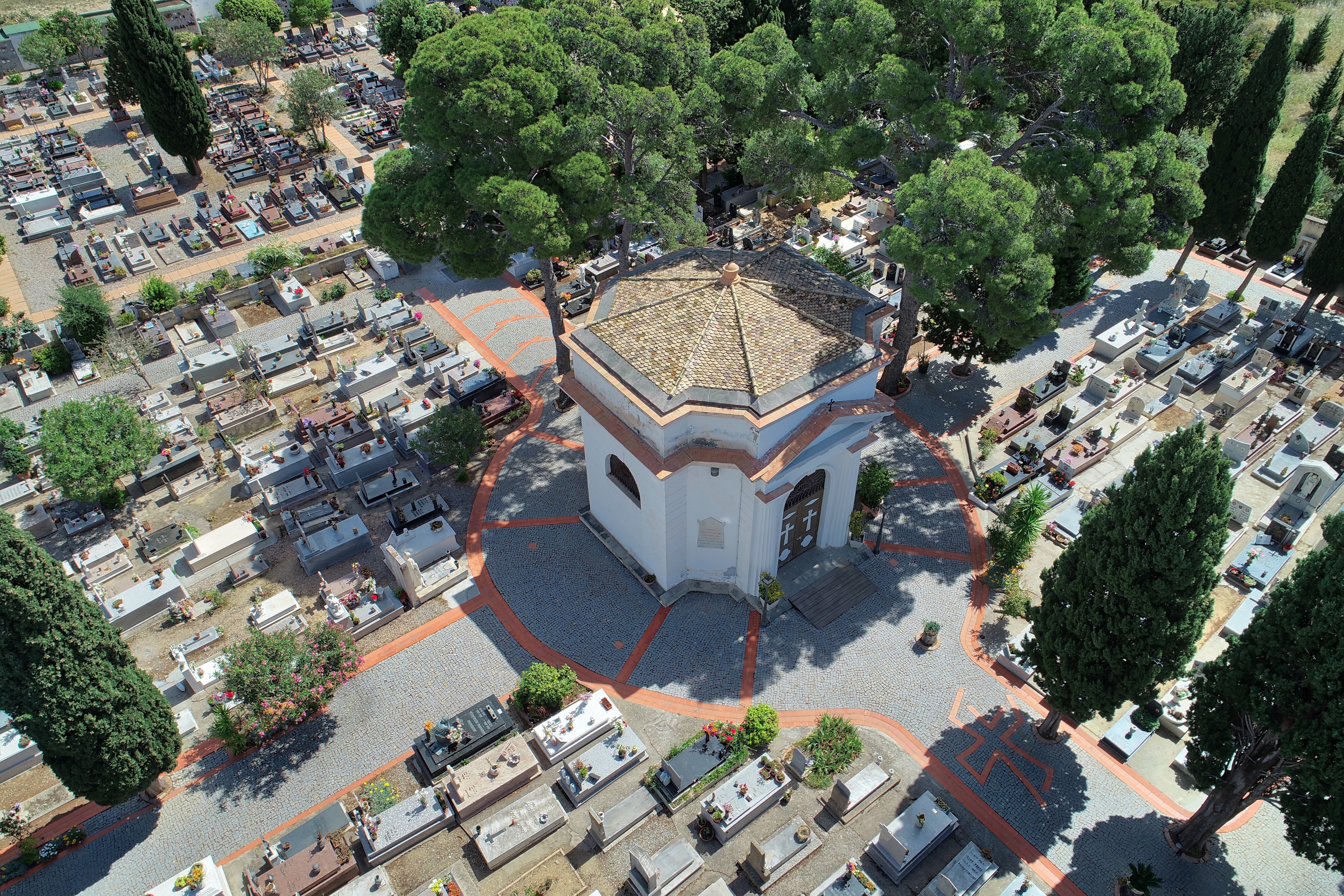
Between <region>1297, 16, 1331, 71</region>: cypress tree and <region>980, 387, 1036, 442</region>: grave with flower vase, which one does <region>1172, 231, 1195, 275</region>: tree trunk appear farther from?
<region>1297, 16, 1331, 71</region>: cypress tree

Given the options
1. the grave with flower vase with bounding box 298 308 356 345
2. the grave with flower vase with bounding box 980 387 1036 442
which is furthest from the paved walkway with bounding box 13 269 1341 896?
Result: the grave with flower vase with bounding box 298 308 356 345

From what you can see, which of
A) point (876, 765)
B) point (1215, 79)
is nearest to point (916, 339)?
point (876, 765)

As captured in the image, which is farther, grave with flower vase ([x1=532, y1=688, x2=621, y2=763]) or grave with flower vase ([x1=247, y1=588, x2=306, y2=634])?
grave with flower vase ([x1=247, y1=588, x2=306, y2=634])

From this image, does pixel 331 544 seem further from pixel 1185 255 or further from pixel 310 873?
pixel 1185 255

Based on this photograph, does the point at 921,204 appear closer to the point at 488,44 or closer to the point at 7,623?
the point at 488,44

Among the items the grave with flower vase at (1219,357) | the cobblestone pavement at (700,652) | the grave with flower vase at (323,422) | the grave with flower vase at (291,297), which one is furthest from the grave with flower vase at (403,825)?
the grave with flower vase at (1219,357)

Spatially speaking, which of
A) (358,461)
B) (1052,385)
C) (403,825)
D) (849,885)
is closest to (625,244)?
(358,461)
